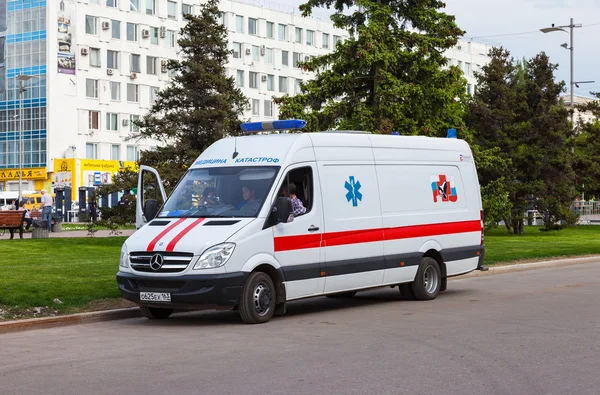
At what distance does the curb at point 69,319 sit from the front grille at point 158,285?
1.01 meters

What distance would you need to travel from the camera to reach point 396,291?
1866cm

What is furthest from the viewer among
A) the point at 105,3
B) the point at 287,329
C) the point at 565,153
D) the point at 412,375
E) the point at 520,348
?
the point at 105,3

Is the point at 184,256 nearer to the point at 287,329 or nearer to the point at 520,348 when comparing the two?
the point at 287,329

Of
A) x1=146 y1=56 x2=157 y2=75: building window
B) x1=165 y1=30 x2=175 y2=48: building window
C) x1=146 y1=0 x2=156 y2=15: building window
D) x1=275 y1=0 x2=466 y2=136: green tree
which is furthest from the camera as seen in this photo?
x1=165 y1=30 x2=175 y2=48: building window

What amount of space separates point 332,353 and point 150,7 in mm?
82561

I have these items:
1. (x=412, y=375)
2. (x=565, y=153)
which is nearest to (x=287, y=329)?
(x=412, y=375)

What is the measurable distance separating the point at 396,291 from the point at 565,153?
3242cm

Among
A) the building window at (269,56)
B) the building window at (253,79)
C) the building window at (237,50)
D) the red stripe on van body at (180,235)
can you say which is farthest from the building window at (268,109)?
the red stripe on van body at (180,235)

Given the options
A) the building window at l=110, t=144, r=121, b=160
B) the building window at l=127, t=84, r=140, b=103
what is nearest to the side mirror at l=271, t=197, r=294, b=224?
the building window at l=110, t=144, r=121, b=160

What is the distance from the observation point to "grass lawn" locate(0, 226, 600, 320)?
49.1ft

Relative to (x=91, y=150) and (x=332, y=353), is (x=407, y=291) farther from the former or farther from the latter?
(x=91, y=150)

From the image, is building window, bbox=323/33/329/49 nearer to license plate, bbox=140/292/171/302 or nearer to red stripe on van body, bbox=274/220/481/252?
red stripe on van body, bbox=274/220/481/252

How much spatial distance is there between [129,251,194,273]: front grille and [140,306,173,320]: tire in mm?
788

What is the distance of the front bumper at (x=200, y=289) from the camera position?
13000mm
